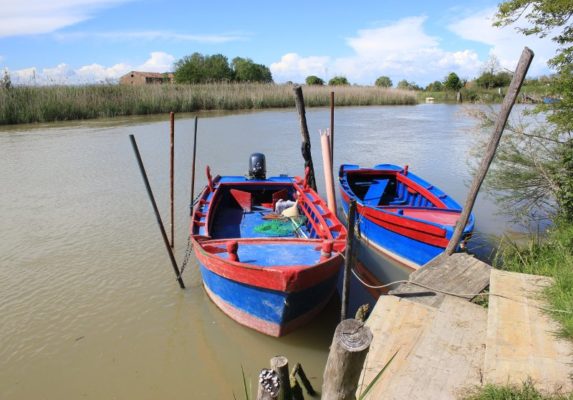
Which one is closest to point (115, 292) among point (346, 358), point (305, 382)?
point (305, 382)

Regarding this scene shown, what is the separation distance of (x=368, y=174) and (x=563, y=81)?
441 cm

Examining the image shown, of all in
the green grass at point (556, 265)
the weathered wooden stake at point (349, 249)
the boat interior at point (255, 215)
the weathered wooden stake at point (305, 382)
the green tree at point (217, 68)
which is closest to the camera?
the green grass at point (556, 265)

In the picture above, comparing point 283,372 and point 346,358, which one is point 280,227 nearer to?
point 283,372

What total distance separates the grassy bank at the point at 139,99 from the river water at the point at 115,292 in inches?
321

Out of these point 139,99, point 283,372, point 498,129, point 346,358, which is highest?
point 139,99

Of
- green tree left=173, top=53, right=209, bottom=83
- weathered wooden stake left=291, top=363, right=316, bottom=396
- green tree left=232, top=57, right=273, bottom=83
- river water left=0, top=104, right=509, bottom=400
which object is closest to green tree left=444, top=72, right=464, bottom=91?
green tree left=232, top=57, right=273, bottom=83

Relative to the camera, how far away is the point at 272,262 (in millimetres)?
5121

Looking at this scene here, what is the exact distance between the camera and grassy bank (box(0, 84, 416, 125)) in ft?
72.5

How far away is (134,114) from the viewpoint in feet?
86.2

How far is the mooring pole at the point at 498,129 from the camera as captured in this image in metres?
4.85

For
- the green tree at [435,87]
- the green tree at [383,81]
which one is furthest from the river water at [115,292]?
the green tree at [383,81]

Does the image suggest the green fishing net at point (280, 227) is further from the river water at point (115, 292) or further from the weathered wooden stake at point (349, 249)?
the weathered wooden stake at point (349, 249)

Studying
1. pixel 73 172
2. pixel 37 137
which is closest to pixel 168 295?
pixel 73 172

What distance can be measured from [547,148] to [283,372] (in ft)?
19.6
